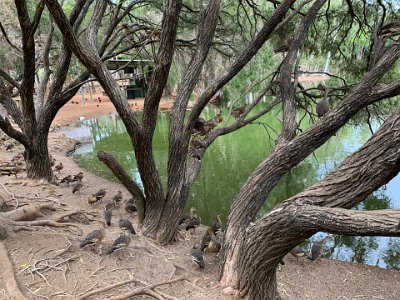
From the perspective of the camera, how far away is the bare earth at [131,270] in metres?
3.68

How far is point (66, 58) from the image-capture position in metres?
7.15

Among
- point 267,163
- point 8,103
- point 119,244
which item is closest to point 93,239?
point 119,244

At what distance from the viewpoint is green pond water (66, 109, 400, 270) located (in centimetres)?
721

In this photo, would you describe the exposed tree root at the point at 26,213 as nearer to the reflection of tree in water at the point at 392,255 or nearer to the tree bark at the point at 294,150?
the tree bark at the point at 294,150

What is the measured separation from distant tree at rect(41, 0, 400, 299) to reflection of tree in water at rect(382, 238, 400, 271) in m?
3.79

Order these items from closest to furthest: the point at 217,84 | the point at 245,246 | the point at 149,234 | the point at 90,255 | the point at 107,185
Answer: the point at 245,246 < the point at 90,255 < the point at 217,84 < the point at 149,234 < the point at 107,185

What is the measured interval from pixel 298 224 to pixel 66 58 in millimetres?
6145

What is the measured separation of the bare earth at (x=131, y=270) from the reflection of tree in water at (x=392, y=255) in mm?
788

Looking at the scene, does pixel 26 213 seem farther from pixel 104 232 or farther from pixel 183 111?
pixel 183 111

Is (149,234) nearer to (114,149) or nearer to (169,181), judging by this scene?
(169,181)

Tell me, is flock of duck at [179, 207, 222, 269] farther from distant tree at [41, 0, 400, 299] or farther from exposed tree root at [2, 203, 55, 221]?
exposed tree root at [2, 203, 55, 221]

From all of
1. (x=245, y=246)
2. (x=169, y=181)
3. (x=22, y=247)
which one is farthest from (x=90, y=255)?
(x=245, y=246)

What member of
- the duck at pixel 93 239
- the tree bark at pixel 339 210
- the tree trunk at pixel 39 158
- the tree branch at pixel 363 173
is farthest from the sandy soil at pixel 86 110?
the tree branch at pixel 363 173

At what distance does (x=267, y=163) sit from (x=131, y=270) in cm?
207
